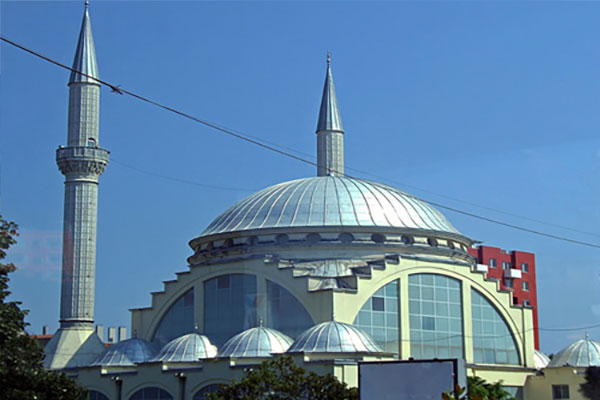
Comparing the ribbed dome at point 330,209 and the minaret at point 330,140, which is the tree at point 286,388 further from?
the minaret at point 330,140

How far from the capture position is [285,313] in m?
42.3

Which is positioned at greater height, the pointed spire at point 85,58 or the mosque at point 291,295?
the pointed spire at point 85,58

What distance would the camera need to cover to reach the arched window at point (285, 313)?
41.8 meters

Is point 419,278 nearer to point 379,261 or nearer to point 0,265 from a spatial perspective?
point 379,261

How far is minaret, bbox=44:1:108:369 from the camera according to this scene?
151ft

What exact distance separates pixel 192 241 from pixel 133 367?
7747 mm

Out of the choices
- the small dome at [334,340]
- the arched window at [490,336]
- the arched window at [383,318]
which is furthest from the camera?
the arched window at [490,336]

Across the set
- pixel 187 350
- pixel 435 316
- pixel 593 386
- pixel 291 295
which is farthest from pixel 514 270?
pixel 593 386

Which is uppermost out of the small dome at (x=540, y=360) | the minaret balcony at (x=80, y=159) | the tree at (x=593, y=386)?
the minaret balcony at (x=80, y=159)

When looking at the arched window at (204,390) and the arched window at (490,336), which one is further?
the arched window at (490,336)

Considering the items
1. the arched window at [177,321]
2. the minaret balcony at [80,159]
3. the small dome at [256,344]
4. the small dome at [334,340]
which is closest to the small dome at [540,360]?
the small dome at [334,340]

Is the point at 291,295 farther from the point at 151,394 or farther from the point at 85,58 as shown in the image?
the point at 85,58

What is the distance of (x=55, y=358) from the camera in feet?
152

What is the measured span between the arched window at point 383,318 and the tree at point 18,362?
61.5 feet
